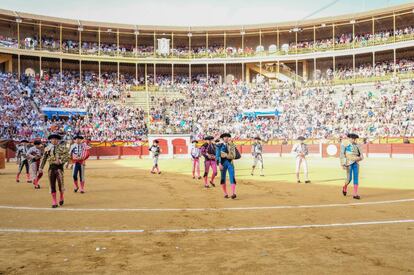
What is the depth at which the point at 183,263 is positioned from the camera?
4.89 m

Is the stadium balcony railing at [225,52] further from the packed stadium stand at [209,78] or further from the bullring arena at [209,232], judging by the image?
the bullring arena at [209,232]

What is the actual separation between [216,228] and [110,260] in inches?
87.4

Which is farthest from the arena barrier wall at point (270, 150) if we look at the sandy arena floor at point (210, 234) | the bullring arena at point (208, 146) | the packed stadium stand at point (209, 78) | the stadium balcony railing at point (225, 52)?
the sandy arena floor at point (210, 234)

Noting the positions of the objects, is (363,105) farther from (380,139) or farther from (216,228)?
(216,228)

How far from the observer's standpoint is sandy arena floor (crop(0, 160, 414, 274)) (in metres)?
4.82

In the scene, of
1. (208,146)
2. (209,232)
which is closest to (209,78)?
(208,146)

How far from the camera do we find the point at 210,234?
6.38m

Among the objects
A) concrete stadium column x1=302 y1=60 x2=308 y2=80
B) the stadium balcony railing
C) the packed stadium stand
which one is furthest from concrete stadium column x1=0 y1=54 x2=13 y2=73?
concrete stadium column x1=302 y1=60 x2=308 y2=80

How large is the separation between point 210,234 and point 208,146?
6.86 m

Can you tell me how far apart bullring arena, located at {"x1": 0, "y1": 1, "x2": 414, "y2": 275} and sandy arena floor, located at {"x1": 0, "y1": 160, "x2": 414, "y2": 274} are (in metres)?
0.04

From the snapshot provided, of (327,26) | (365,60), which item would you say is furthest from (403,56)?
(327,26)

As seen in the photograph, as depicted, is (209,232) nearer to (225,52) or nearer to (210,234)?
(210,234)

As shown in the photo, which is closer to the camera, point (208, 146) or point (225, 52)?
point (208, 146)

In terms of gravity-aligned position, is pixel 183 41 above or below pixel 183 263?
above
